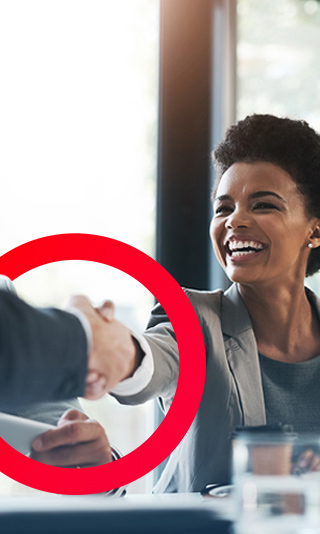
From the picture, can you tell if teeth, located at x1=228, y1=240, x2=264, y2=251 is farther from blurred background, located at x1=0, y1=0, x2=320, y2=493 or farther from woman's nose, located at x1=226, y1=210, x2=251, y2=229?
blurred background, located at x1=0, y1=0, x2=320, y2=493

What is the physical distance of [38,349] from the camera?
0.67 metres

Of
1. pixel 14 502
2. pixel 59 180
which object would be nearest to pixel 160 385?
pixel 14 502

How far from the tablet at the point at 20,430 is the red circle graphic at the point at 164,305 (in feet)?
0.29

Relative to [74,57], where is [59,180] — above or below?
below

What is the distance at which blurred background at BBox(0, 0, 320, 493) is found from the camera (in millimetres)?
1251

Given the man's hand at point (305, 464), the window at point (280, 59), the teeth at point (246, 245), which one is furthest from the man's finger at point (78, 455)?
the window at point (280, 59)

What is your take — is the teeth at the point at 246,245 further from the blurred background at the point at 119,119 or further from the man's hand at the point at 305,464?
the man's hand at the point at 305,464

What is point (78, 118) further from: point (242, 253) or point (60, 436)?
point (60, 436)

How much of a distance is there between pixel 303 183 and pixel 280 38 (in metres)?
0.57

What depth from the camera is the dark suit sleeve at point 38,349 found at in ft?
2.20

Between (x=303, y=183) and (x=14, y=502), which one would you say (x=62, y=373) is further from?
(x=303, y=183)

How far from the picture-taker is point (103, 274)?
96 cm

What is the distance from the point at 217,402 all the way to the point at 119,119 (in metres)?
0.70

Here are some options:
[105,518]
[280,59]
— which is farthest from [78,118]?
[105,518]
